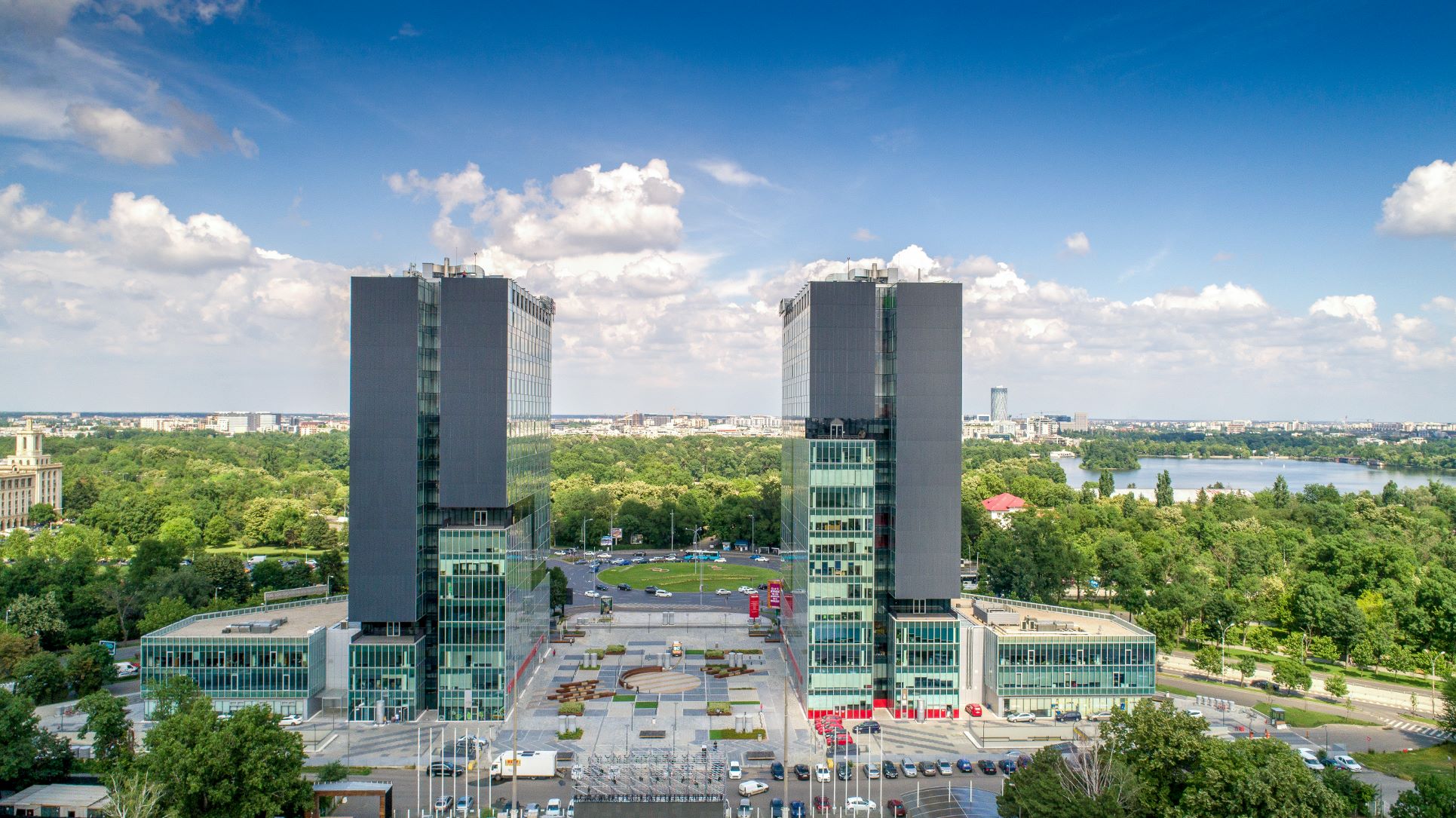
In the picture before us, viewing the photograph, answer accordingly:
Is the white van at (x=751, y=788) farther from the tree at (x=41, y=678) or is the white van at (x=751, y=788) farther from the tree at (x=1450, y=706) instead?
the tree at (x=41, y=678)

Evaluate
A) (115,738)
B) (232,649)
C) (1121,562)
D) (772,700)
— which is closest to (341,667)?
(232,649)

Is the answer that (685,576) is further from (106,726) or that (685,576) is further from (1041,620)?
(106,726)

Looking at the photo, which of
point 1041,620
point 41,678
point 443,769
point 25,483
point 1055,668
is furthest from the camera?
point 25,483

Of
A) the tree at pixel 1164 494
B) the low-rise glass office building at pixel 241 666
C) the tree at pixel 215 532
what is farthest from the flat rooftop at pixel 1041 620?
the tree at pixel 215 532

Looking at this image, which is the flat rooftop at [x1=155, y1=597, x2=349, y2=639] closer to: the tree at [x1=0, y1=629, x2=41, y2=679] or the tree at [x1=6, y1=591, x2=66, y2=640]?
the tree at [x1=0, y1=629, x2=41, y2=679]

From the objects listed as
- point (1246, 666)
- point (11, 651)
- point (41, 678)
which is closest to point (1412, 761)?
point (1246, 666)

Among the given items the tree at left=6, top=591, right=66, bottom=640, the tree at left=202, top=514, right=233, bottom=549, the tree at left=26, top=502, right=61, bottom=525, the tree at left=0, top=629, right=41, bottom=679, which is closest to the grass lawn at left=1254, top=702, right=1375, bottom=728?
the tree at left=0, top=629, right=41, bottom=679

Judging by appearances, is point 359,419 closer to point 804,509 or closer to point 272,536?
point 804,509
